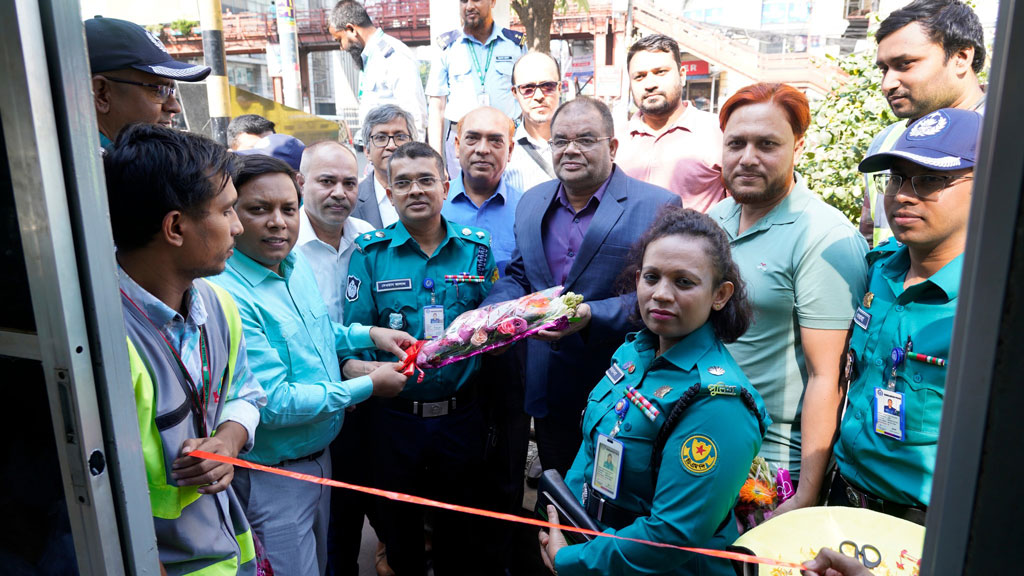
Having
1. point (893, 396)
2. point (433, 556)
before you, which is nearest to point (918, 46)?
point (893, 396)

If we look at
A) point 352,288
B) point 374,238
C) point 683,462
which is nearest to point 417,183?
point 374,238

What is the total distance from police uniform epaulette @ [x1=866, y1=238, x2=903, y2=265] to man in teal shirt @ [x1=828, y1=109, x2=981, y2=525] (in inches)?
4.0

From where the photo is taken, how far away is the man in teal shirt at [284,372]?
246 centimetres

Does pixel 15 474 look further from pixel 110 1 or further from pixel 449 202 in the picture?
pixel 110 1

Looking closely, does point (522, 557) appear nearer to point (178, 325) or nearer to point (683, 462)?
point (683, 462)

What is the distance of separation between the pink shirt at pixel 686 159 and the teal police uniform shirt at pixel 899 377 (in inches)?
73.3

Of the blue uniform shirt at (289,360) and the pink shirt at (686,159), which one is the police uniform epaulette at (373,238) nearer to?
the blue uniform shirt at (289,360)

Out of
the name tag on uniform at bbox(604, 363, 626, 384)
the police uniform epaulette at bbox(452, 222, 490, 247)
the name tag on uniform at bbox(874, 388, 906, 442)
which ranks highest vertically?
the police uniform epaulette at bbox(452, 222, 490, 247)

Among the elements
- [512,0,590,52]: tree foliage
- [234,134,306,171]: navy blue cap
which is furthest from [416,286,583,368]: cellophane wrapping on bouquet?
[512,0,590,52]: tree foliage

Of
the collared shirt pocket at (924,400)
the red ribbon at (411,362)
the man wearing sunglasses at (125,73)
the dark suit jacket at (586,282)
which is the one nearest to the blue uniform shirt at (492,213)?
the dark suit jacket at (586,282)

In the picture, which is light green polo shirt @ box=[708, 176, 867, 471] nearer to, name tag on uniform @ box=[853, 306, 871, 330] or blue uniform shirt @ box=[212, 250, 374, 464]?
name tag on uniform @ box=[853, 306, 871, 330]

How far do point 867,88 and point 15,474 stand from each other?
584 centimetres

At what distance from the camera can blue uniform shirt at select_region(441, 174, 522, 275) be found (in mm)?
3945

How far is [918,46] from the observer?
2992 mm
